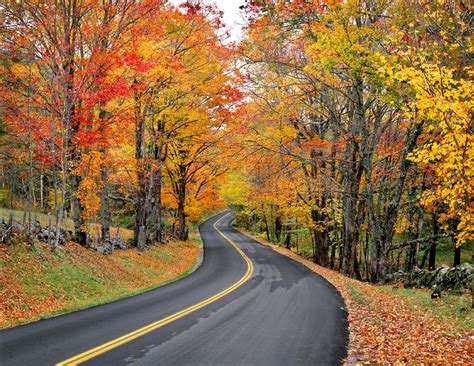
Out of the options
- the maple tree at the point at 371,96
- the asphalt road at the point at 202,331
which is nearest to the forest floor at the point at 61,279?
the asphalt road at the point at 202,331

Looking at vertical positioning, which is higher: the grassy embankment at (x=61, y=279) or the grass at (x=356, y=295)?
the grassy embankment at (x=61, y=279)

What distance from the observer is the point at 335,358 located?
664 cm

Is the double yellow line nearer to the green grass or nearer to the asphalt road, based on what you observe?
the asphalt road

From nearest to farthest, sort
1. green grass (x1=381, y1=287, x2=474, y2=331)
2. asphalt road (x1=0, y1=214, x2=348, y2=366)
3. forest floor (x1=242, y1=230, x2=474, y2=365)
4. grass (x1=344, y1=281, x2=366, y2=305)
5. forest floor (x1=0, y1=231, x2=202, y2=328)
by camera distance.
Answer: asphalt road (x1=0, y1=214, x2=348, y2=366) → forest floor (x1=242, y1=230, x2=474, y2=365) → green grass (x1=381, y1=287, x2=474, y2=331) → forest floor (x1=0, y1=231, x2=202, y2=328) → grass (x1=344, y1=281, x2=366, y2=305)

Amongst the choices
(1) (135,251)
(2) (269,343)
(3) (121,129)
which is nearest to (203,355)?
(2) (269,343)

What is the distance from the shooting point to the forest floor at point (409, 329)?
263 inches

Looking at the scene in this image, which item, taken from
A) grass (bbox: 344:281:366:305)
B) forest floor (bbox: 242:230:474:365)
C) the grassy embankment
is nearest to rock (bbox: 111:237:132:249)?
the grassy embankment

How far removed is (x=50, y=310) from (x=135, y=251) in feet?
34.3

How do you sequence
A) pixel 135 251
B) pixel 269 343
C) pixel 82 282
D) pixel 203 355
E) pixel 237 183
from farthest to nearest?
pixel 237 183
pixel 135 251
pixel 82 282
pixel 269 343
pixel 203 355

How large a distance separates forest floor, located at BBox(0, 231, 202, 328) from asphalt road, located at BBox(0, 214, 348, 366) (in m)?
0.91

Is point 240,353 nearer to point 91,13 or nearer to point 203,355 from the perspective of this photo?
point 203,355

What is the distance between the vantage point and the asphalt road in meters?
6.21

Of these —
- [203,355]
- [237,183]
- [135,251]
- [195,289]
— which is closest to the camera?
[203,355]

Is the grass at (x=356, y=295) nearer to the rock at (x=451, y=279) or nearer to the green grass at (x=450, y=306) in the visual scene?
the green grass at (x=450, y=306)
